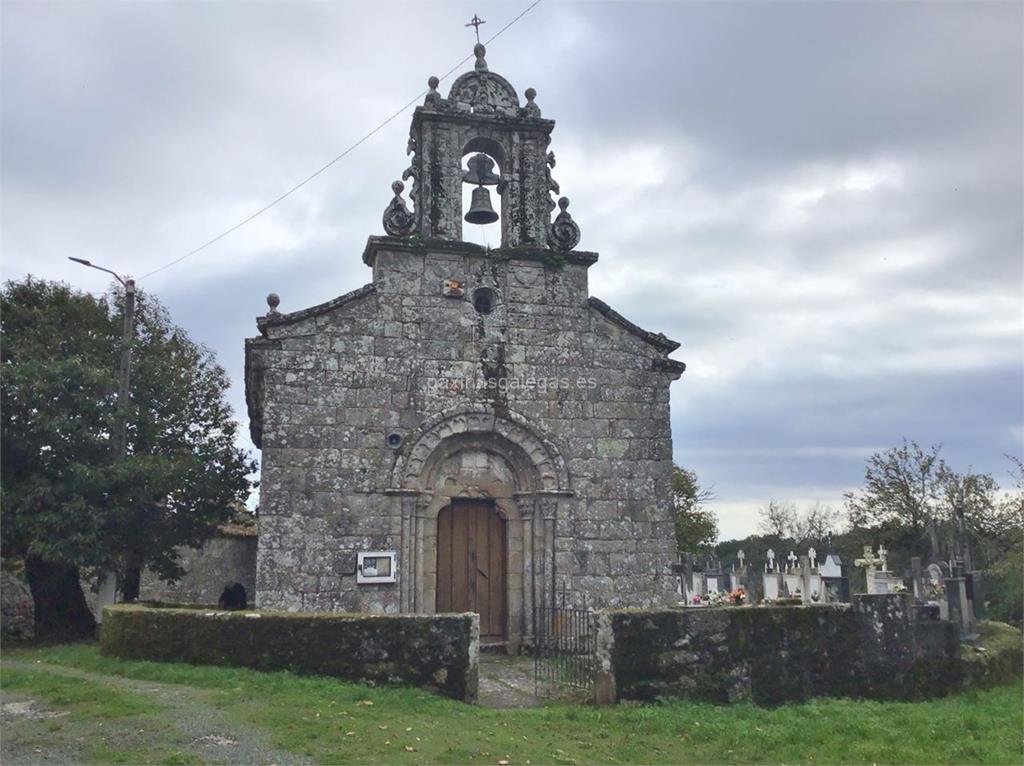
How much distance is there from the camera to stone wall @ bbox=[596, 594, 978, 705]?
9.64 meters

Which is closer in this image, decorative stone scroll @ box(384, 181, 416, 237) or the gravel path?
the gravel path

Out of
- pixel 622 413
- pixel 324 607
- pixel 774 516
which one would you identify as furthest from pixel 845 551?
pixel 324 607

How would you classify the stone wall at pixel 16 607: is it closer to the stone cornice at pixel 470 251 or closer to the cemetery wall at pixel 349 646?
the cemetery wall at pixel 349 646

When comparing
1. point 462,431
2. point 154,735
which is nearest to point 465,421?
point 462,431

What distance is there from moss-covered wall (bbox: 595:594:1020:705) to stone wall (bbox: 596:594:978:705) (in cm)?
1

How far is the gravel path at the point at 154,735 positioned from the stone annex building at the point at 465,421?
14.2ft

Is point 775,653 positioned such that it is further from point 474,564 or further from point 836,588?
point 836,588

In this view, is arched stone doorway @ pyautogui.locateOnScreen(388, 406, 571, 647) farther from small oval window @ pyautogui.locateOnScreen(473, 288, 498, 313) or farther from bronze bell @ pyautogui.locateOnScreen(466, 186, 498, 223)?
bronze bell @ pyautogui.locateOnScreen(466, 186, 498, 223)

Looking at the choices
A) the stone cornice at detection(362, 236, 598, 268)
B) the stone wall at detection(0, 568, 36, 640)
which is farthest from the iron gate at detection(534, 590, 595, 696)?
the stone wall at detection(0, 568, 36, 640)

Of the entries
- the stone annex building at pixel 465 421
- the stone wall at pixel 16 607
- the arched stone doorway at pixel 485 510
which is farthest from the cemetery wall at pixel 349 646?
the stone wall at pixel 16 607

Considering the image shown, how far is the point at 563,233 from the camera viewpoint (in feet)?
50.0

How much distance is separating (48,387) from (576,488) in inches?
360

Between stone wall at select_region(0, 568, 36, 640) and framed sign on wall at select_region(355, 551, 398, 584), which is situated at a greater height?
framed sign on wall at select_region(355, 551, 398, 584)

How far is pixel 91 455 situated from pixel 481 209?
26.8 ft
